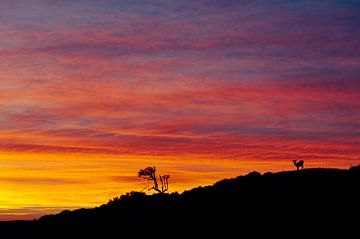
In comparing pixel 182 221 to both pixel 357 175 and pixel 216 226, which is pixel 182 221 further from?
pixel 357 175

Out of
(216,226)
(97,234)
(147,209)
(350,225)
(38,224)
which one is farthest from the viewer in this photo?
(38,224)

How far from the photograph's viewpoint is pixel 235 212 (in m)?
65.6

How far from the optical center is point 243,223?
62.6 metres

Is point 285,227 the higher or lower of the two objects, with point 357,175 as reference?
lower

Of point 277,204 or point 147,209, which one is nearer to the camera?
point 277,204

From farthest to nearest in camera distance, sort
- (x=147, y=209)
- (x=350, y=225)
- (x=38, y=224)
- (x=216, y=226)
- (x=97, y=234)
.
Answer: (x=38, y=224) → (x=147, y=209) → (x=97, y=234) → (x=216, y=226) → (x=350, y=225)

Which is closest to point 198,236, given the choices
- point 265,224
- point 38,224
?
point 265,224

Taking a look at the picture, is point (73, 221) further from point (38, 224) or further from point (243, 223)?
point (243, 223)

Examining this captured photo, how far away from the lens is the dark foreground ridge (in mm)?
61250

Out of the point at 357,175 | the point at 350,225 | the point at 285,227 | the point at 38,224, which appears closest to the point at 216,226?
the point at 285,227

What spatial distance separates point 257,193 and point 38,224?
1087 inches

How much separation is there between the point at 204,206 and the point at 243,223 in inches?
328

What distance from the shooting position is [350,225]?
59.0 metres

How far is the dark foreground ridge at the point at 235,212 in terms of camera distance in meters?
61.2
